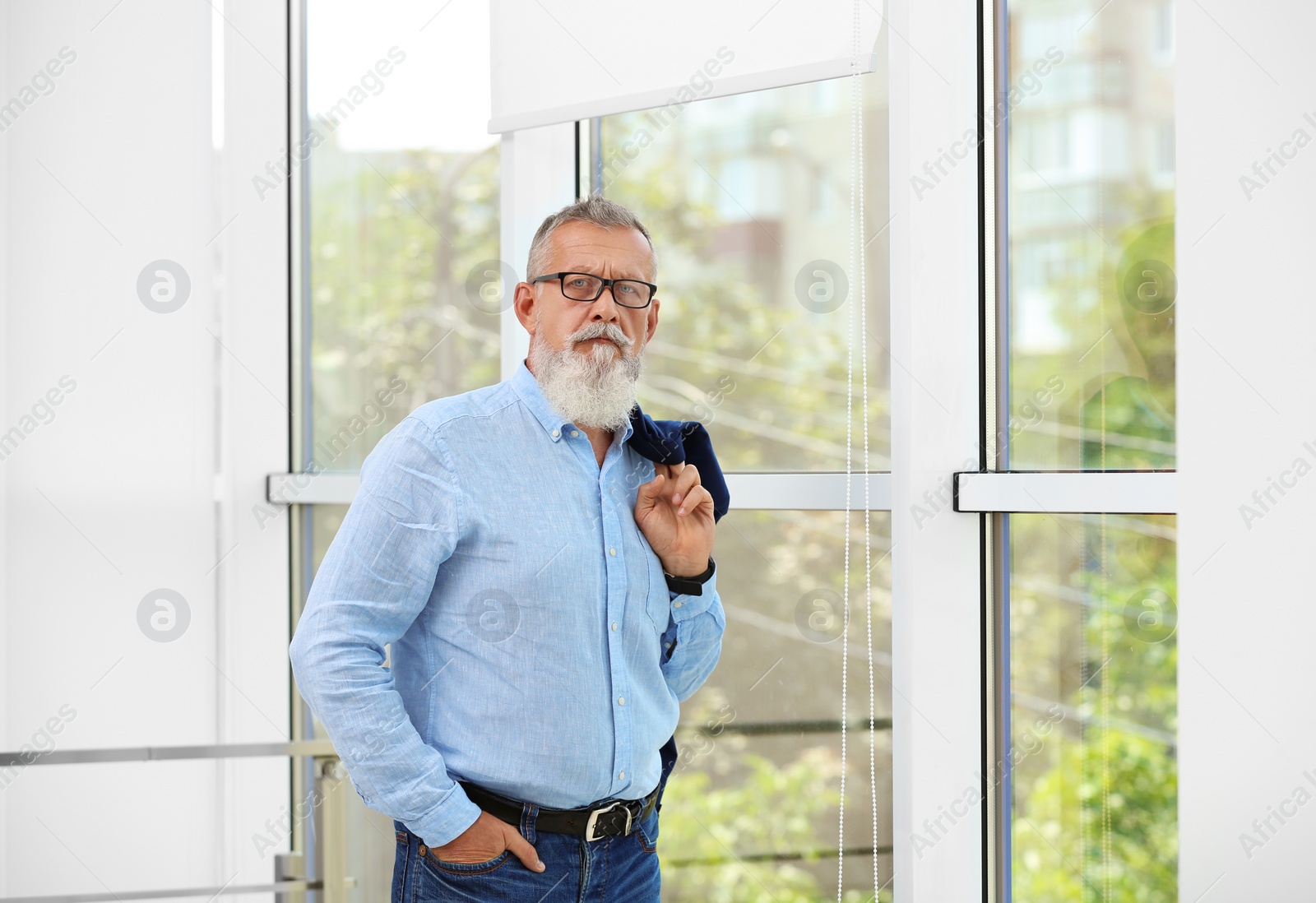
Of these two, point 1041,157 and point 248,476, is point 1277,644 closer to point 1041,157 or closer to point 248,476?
point 1041,157

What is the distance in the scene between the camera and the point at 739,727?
219 cm

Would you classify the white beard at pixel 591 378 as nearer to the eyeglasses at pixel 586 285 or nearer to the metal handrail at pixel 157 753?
the eyeglasses at pixel 586 285

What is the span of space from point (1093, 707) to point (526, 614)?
1.00 m

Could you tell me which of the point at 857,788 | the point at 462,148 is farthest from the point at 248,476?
the point at 857,788

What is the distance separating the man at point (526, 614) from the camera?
1.33m

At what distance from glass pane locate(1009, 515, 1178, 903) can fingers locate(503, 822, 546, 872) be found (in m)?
0.89

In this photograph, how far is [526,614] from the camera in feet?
4.55

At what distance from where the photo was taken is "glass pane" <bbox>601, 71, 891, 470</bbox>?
2045mm

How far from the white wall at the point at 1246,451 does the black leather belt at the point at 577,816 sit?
2.37 feet
